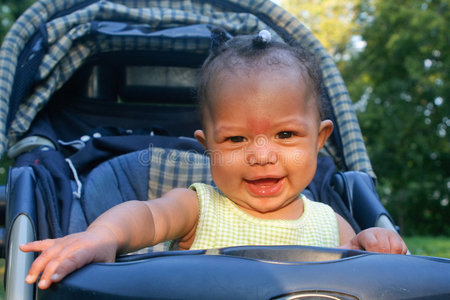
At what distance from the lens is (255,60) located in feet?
4.55

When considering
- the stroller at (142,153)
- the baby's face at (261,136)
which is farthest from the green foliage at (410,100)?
the baby's face at (261,136)

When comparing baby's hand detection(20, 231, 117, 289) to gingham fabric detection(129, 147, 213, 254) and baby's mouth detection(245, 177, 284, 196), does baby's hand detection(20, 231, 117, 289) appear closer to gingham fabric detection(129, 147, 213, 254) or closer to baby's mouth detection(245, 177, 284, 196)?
baby's mouth detection(245, 177, 284, 196)

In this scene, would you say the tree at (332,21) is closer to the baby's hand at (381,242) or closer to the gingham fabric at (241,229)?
the gingham fabric at (241,229)

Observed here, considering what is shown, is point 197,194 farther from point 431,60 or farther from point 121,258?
point 431,60

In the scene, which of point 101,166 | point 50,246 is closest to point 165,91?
point 101,166

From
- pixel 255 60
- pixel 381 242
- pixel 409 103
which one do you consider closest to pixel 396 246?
pixel 381 242

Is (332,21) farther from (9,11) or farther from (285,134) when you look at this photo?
(285,134)

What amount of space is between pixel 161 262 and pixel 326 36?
1742 centimetres

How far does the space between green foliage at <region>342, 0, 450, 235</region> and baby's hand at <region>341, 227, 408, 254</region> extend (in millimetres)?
11504

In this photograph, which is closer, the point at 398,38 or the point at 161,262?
the point at 161,262

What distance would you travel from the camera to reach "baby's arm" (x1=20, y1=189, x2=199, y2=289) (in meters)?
0.88

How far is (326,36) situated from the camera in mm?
17297

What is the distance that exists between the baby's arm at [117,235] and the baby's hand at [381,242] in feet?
1.65

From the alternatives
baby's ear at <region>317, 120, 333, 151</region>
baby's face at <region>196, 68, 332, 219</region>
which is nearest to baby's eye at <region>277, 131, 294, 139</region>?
baby's face at <region>196, 68, 332, 219</region>
